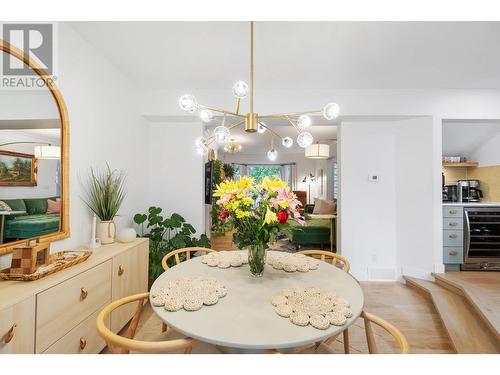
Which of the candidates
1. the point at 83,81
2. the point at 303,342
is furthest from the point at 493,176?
the point at 83,81

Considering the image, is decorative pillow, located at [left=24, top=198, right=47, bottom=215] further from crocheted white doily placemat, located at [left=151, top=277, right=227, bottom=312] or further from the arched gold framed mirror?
crocheted white doily placemat, located at [left=151, top=277, right=227, bottom=312]

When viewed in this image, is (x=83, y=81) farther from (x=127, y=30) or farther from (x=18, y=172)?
(x=18, y=172)

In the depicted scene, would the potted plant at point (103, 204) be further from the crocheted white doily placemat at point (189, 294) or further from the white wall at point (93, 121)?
the crocheted white doily placemat at point (189, 294)

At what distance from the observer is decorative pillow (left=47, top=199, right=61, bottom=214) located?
1725 mm

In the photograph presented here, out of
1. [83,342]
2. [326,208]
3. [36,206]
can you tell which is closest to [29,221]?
[36,206]

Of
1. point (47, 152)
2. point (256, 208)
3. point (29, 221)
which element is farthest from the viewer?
point (47, 152)

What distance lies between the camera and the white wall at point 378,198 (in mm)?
3266

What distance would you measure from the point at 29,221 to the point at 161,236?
4.95 ft

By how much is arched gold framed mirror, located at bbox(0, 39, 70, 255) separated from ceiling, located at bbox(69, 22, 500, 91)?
0.73m

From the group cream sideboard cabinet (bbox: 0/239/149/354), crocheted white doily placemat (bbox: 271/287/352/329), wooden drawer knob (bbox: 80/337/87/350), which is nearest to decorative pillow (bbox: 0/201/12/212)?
cream sideboard cabinet (bbox: 0/239/149/354)

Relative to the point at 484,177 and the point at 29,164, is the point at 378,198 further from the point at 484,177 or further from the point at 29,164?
the point at 29,164

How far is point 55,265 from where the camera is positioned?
146 centimetres

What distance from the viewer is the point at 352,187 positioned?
11.0 feet
